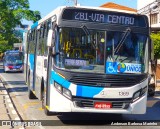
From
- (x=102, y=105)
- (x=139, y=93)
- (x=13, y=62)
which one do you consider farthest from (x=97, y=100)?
(x=13, y=62)

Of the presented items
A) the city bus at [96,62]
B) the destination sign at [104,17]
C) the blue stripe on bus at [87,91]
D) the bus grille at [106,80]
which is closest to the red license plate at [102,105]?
the city bus at [96,62]

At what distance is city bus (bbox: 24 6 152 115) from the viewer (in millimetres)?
9750

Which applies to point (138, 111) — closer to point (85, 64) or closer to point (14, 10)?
point (85, 64)

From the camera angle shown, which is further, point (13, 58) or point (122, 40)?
point (13, 58)

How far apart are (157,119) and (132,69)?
2.47 meters

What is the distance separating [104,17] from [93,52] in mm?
967

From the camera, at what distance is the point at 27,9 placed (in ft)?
160

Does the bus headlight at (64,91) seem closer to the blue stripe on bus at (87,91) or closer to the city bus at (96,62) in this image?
the city bus at (96,62)

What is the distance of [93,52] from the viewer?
9898mm

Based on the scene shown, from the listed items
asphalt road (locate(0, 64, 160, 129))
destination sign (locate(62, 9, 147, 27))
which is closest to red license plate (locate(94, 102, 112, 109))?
asphalt road (locate(0, 64, 160, 129))

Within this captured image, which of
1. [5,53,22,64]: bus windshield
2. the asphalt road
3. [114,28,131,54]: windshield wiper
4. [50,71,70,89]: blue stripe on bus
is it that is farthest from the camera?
[5,53,22,64]: bus windshield

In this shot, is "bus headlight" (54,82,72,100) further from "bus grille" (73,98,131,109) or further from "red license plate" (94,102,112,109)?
"red license plate" (94,102,112,109)

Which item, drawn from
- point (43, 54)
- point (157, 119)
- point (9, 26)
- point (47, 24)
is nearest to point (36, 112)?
point (43, 54)

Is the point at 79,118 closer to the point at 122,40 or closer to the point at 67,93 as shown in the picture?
the point at 67,93
